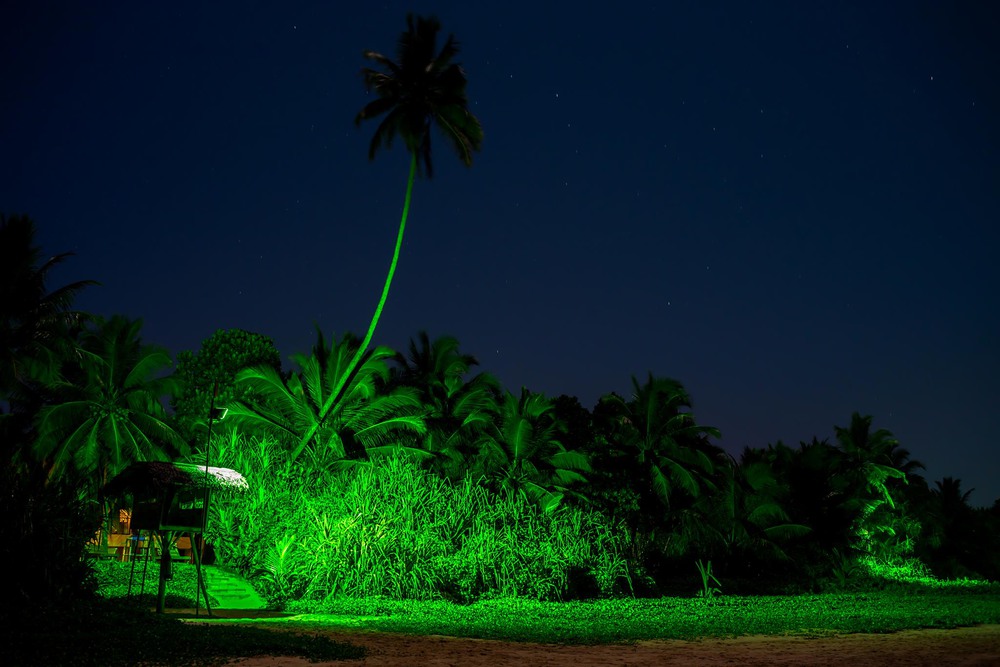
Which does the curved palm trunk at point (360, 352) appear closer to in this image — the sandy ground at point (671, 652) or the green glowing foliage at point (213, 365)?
the green glowing foliage at point (213, 365)

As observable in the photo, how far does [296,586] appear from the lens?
17.2 m

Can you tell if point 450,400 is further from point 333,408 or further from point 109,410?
point 109,410

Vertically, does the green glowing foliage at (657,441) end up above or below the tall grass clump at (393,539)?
above

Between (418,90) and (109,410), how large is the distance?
47.1 ft

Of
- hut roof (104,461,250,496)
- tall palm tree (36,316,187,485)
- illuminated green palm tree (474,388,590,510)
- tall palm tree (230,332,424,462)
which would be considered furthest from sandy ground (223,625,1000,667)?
tall palm tree (36,316,187,485)

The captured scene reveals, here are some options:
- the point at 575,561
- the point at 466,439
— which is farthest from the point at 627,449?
the point at 575,561

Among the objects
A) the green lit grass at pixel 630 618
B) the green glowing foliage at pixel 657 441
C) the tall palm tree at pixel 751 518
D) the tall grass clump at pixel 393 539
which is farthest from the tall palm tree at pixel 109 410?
the tall palm tree at pixel 751 518

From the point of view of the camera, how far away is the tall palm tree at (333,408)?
80.6ft

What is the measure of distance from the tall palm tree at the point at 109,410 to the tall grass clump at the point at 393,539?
18.8ft

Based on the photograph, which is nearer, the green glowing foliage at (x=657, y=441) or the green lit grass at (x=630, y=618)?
the green lit grass at (x=630, y=618)

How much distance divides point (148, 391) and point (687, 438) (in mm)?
18472

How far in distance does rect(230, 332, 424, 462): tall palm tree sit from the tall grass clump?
101 inches

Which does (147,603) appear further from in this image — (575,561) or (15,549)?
(575,561)

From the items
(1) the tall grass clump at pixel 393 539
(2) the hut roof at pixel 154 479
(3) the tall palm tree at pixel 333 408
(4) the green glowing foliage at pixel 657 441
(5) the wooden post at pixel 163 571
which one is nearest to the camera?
(5) the wooden post at pixel 163 571
